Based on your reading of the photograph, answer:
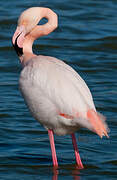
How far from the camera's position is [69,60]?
41.1 ft

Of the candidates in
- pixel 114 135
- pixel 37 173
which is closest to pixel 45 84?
pixel 37 173

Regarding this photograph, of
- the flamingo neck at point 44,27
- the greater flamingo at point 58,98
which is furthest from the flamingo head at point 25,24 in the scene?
the greater flamingo at point 58,98

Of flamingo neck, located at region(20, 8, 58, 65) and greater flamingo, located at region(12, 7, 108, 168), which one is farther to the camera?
flamingo neck, located at region(20, 8, 58, 65)

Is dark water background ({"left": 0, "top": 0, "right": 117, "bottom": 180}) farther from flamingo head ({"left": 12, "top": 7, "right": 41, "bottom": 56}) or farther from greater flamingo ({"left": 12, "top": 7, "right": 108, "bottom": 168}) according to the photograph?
flamingo head ({"left": 12, "top": 7, "right": 41, "bottom": 56})

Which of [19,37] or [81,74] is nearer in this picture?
[19,37]

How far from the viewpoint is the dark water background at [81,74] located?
7938 millimetres

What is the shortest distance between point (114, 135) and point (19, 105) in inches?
78.5

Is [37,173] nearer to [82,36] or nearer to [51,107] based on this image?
[51,107]

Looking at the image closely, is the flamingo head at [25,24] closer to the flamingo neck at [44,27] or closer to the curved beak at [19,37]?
the curved beak at [19,37]

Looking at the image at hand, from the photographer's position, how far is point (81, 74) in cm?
1177

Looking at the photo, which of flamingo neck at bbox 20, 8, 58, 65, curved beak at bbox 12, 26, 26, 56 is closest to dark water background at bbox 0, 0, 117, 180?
flamingo neck at bbox 20, 8, 58, 65

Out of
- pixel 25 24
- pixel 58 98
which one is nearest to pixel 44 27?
pixel 25 24

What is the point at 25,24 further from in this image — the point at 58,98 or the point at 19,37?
the point at 58,98

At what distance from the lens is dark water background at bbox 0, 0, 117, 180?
26.0ft
